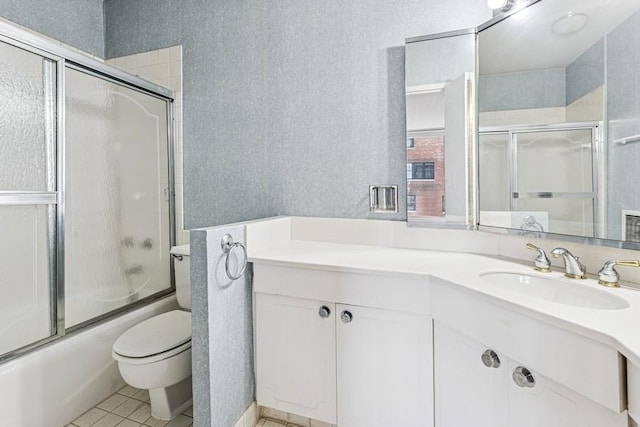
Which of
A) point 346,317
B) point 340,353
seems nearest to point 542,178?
point 346,317

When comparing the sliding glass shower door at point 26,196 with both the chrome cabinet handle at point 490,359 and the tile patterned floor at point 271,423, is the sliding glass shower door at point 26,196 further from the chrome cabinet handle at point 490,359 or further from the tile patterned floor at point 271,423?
the chrome cabinet handle at point 490,359

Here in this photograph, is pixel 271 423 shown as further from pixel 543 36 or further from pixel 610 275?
pixel 543 36

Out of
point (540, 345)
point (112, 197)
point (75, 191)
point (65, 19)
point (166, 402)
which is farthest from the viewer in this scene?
point (65, 19)

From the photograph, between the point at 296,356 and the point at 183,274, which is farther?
the point at 183,274

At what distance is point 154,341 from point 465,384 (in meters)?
1.34

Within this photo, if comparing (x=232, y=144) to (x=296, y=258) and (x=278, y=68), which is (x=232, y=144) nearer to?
(x=278, y=68)

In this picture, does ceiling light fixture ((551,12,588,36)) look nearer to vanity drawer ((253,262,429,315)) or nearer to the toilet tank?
vanity drawer ((253,262,429,315))

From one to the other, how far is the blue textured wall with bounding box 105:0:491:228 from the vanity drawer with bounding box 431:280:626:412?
2.28ft

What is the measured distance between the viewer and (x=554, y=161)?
1.27 m

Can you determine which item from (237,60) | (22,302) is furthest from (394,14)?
(22,302)

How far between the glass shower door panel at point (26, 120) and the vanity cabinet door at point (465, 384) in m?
1.85

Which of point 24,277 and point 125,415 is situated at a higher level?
point 24,277

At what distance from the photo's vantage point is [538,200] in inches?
52.0

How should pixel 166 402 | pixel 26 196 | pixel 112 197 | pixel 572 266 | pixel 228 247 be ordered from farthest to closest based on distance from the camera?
pixel 112 197 → pixel 166 402 → pixel 26 196 → pixel 228 247 → pixel 572 266
